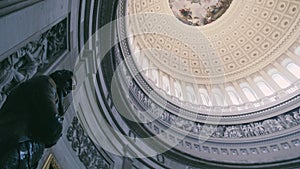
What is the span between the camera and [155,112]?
31.7 feet

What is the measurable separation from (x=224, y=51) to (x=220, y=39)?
777mm

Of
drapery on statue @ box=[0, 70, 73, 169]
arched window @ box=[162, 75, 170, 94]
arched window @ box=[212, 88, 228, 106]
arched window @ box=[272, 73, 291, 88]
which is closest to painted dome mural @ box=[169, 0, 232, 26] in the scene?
arched window @ box=[162, 75, 170, 94]

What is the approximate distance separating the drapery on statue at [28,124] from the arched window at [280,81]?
38.3 ft

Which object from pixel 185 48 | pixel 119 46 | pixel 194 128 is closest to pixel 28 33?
pixel 119 46

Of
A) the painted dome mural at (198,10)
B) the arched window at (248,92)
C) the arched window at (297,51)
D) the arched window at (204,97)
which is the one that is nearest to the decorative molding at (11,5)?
the arched window at (204,97)

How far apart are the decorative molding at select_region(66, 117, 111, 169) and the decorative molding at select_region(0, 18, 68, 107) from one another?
4.62 ft

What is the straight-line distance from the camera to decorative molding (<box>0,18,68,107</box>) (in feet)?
9.17

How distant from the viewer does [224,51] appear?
1719 centimetres

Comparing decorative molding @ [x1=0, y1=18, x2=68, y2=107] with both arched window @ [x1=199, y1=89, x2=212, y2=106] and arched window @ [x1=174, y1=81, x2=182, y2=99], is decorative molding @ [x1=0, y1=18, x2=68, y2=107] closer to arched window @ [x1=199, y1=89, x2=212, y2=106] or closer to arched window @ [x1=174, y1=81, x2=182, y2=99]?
arched window @ [x1=174, y1=81, x2=182, y2=99]

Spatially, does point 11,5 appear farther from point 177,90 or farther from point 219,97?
point 219,97

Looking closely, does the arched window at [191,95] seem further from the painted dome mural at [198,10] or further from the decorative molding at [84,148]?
the decorative molding at [84,148]

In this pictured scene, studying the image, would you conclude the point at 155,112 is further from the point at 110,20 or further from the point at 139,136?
the point at 110,20

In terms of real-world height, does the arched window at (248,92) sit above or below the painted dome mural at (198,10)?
below

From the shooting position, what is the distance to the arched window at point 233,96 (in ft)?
42.3
